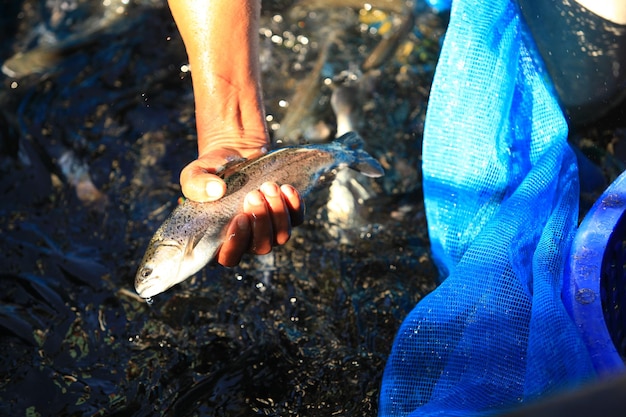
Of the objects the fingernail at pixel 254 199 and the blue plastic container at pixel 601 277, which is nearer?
the blue plastic container at pixel 601 277

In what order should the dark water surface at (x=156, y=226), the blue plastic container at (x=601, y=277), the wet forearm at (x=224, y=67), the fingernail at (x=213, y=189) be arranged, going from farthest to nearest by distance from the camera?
the dark water surface at (x=156, y=226)
the wet forearm at (x=224, y=67)
the fingernail at (x=213, y=189)
the blue plastic container at (x=601, y=277)

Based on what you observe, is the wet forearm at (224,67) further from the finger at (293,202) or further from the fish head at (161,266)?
the fish head at (161,266)

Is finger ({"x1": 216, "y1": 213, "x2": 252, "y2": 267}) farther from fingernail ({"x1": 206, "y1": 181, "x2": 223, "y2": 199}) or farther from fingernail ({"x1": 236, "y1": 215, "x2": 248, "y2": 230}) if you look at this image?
fingernail ({"x1": 206, "y1": 181, "x2": 223, "y2": 199})

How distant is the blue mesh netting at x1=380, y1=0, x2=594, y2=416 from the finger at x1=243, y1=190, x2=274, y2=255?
598mm

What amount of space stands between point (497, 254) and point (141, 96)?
3.02 m

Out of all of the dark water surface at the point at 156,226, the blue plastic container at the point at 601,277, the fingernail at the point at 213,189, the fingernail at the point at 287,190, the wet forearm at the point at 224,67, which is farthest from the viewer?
the dark water surface at the point at 156,226

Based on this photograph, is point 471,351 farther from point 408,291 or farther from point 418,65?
point 418,65

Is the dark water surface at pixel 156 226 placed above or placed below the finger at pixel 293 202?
below

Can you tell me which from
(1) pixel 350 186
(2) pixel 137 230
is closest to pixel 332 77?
(1) pixel 350 186

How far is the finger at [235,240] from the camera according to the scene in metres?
2.37

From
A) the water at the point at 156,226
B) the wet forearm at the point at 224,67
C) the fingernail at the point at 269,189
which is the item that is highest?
the wet forearm at the point at 224,67

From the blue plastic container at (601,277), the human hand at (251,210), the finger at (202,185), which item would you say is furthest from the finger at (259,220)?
the blue plastic container at (601,277)

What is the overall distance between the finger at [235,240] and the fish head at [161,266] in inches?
6.7

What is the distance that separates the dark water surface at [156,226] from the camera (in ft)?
9.18
